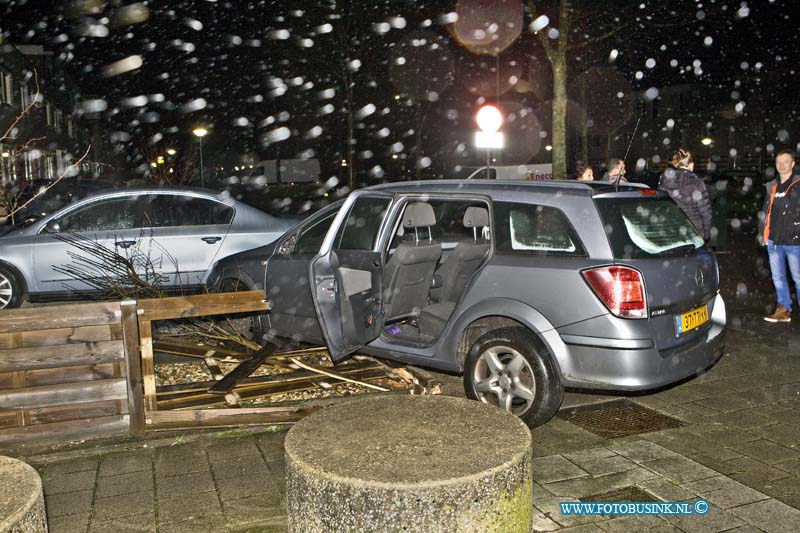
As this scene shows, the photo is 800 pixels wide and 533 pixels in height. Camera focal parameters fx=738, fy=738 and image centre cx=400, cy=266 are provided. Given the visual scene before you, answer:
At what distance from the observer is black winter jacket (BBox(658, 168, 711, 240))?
29.3ft

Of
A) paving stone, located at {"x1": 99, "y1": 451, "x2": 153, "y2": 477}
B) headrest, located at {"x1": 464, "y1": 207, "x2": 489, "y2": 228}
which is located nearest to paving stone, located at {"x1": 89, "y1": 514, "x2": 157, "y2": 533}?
paving stone, located at {"x1": 99, "y1": 451, "x2": 153, "y2": 477}

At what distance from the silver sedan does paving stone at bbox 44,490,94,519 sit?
5.36 m

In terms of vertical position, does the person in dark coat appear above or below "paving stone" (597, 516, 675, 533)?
above

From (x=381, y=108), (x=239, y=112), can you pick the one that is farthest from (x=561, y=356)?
(x=239, y=112)

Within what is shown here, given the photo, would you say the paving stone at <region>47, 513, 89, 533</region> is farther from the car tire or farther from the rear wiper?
the car tire

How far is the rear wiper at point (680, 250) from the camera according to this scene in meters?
5.04

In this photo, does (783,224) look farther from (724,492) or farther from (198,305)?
(198,305)

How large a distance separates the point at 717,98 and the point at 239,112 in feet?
126

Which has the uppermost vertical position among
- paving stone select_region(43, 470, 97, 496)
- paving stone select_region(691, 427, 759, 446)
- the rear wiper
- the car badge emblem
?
the rear wiper

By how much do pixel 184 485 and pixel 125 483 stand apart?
0.35 m

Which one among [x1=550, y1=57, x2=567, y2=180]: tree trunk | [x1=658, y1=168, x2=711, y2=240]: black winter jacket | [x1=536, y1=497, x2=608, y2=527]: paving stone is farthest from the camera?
[x1=550, y1=57, x2=567, y2=180]: tree trunk

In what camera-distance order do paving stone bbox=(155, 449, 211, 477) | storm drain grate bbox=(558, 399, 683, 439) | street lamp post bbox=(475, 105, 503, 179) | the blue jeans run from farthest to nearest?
street lamp post bbox=(475, 105, 503, 179) < the blue jeans < storm drain grate bbox=(558, 399, 683, 439) < paving stone bbox=(155, 449, 211, 477)

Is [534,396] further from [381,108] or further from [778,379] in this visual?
[381,108]

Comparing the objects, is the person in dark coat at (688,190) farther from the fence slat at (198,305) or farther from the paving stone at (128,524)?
the paving stone at (128,524)
